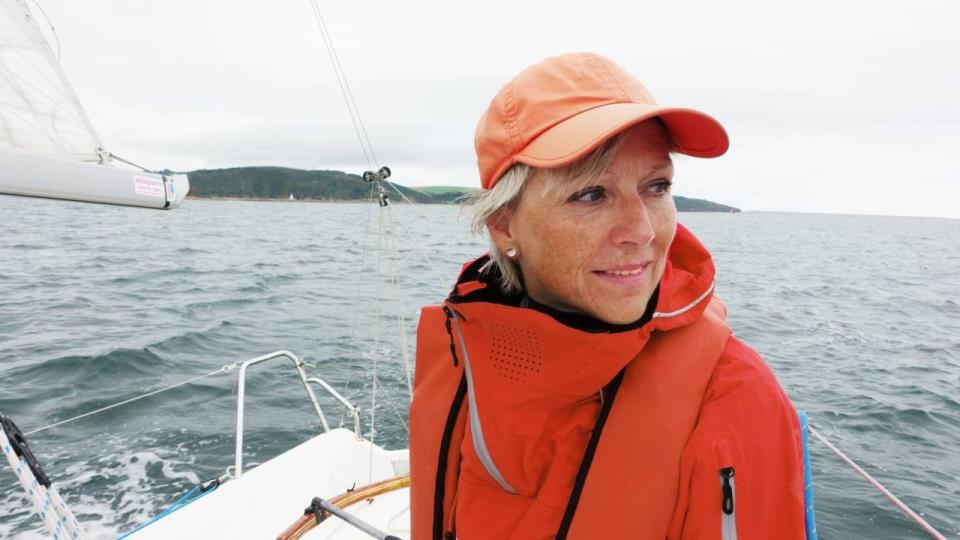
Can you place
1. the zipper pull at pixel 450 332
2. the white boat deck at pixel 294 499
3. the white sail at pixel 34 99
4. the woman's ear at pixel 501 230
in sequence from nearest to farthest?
the woman's ear at pixel 501 230 < the zipper pull at pixel 450 332 < the white sail at pixel 34 99 < the white boat deck at pixel 294 499

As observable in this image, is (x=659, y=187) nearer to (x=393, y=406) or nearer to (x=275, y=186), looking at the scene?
(x=393, y=406)

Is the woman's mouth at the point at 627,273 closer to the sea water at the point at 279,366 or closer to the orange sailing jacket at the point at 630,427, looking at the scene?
the orange sailing jacket at the point at 630,427

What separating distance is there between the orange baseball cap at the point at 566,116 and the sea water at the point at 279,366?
2.41 metres

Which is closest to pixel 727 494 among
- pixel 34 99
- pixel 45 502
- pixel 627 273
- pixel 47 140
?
pixel 627 273

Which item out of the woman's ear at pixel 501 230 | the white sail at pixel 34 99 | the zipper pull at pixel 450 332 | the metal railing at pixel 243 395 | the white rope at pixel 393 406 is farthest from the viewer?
the white rope at pixel 393 406

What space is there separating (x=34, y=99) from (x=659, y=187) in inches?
89.7

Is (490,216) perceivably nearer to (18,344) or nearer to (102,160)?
(102,160)

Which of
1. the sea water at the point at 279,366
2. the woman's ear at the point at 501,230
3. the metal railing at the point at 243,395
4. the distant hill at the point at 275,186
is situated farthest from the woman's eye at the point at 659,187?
the distant hill at the point at 275,186

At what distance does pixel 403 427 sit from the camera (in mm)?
6273

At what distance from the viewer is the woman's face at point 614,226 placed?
112 centimetres

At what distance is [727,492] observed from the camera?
0.99 m

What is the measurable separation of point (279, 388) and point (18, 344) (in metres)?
4.41

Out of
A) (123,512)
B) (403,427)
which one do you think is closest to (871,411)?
(403,427)

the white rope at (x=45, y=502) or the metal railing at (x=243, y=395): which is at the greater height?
the white rope at (x=45, y=502)
